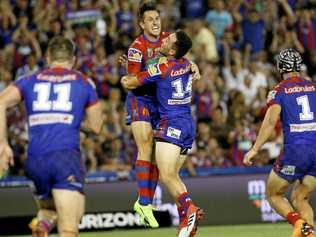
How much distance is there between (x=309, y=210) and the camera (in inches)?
510

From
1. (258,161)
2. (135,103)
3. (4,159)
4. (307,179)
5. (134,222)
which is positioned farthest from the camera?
(258,161)

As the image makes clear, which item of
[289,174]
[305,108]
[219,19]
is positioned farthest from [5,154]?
[219,19]

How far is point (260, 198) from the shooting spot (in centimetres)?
1858

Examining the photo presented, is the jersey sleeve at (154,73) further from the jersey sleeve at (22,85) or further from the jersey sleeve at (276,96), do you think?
the jersey sleeve at (22,85)

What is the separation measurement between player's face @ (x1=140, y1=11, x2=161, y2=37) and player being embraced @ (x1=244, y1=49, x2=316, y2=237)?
1.77 m

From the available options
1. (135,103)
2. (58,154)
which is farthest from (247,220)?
(58,154)

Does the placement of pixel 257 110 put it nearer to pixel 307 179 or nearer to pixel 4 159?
pixel 307 179

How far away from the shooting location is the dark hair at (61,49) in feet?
33.6

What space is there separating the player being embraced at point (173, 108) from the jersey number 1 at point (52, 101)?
Answer: 2951 millimetres

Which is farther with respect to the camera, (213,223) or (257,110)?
(257,110)

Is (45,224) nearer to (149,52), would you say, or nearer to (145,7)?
(149,52)

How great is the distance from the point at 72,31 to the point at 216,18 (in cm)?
327

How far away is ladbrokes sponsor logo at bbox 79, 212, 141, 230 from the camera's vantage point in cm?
1812

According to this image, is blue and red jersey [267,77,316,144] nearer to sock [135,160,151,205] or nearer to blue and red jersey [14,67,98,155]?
sock [135,160,151,205]
